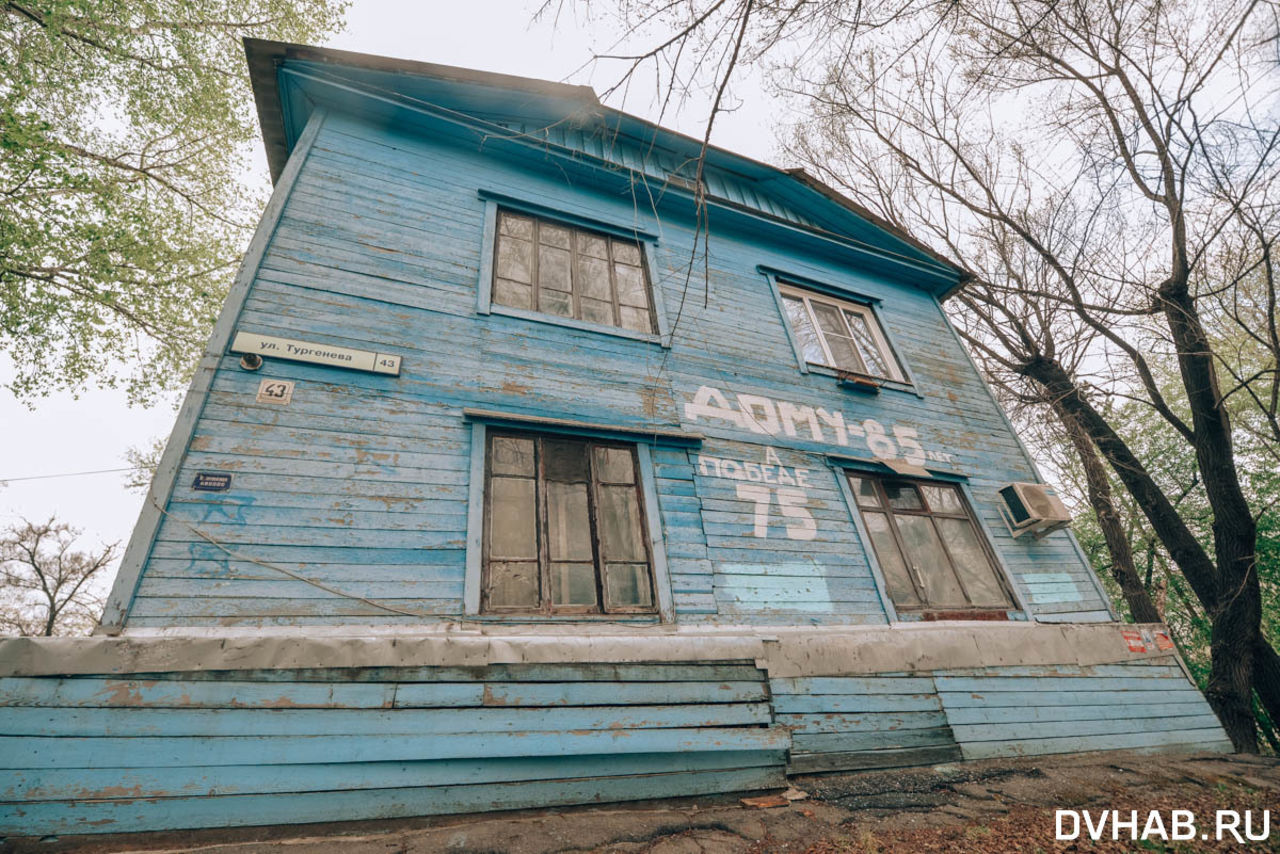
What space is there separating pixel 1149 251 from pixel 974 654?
6.69 meters

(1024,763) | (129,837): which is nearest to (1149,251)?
(1024,763)

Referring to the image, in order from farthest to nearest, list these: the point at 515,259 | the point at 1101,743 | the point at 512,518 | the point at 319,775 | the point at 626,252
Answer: the point at 626,252
the point at 515,259
the point at 1101,743
the point at 512,518
the point at 319,775

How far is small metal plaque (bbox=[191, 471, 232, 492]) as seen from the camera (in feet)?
11.0

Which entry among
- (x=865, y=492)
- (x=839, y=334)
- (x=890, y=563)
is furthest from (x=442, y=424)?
(x=839, y=334)

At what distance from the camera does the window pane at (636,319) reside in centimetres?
574

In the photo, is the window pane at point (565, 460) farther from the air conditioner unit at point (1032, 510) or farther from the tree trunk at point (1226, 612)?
the tree trunk at point (1226, 612)

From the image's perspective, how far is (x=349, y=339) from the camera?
430cm

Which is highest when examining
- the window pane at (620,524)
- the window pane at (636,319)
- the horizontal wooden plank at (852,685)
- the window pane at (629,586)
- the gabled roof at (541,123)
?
the gabled roof at (541,123)

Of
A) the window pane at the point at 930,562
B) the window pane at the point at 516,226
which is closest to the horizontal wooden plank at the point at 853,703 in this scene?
the window pane at the point at 930,562

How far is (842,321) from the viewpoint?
7.51 m

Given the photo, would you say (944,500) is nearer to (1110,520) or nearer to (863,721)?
(863,721)

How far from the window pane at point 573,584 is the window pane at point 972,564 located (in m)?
4.07

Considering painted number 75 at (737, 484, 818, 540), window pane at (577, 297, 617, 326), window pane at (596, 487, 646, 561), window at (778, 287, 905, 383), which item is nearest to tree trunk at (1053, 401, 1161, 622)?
window at (778, 287, 905, 383)

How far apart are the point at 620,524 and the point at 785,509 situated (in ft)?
5.67
